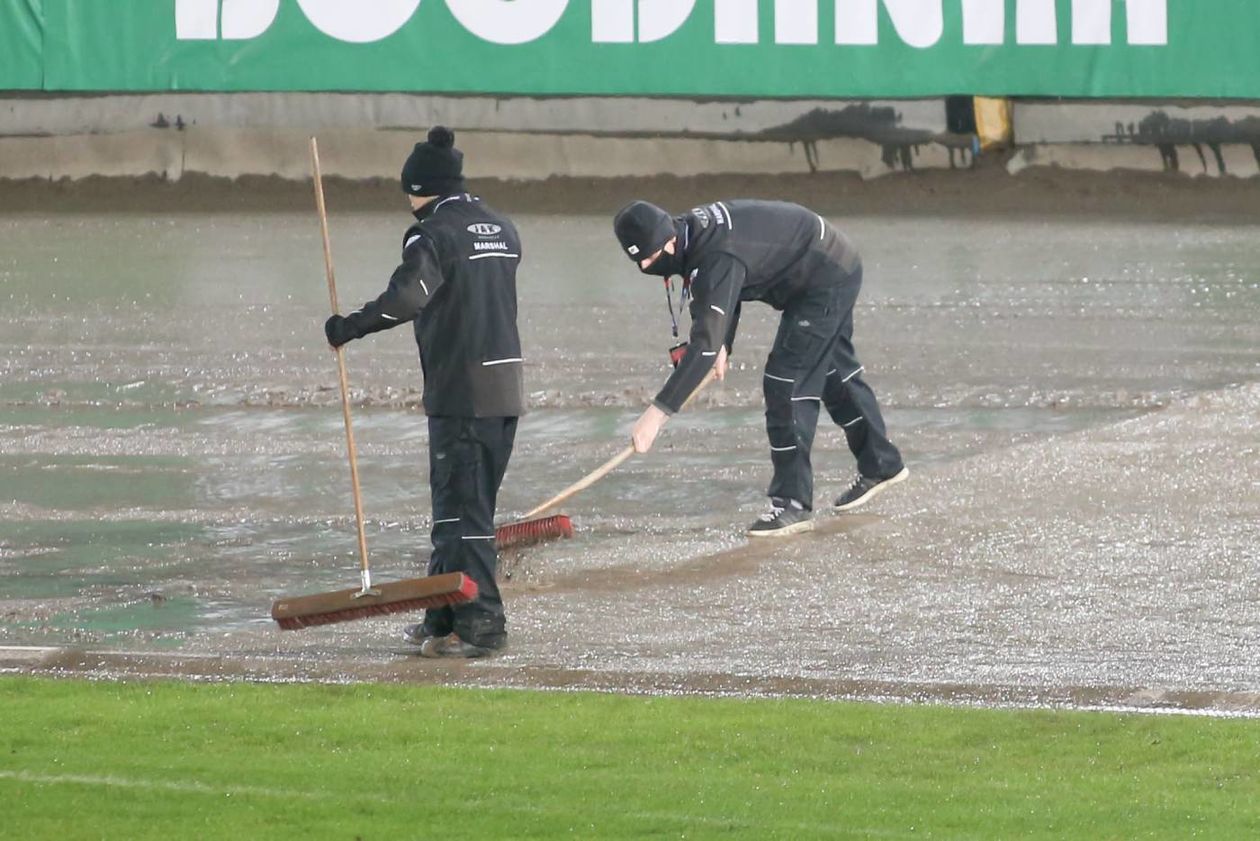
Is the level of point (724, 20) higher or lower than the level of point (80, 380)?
higher

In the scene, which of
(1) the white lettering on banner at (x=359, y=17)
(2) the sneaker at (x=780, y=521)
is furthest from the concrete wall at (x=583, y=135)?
(2) the sneaker at (x=780, y=521)

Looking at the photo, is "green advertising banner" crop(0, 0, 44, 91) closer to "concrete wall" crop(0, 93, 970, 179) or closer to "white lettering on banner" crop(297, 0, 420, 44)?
"concrete wall" crop(0, 93, 970, 179)

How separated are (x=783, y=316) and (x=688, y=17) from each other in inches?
484

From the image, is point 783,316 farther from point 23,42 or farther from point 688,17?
point 23,42

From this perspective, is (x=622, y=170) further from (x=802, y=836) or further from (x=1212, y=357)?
(x=802, y=836)

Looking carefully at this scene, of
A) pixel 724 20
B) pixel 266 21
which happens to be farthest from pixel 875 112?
pixel 266 21

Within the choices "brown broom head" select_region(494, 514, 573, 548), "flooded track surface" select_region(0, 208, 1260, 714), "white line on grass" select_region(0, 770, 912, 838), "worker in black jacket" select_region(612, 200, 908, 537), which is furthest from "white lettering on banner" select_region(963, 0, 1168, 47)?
"white line on grass" select_region(0, 770, 912, 838)

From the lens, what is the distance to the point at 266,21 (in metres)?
22.3

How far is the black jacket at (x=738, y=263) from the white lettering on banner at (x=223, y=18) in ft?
42.9

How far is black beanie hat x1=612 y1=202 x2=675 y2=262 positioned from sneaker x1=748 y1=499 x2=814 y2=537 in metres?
1.45

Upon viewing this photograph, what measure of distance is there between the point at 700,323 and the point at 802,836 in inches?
142

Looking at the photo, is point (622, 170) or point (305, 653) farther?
point (622, 170)

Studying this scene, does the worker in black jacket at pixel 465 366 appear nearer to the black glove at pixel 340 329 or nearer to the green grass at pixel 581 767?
the black glove at pixel 340 329

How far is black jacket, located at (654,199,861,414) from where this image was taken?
30.3ft
